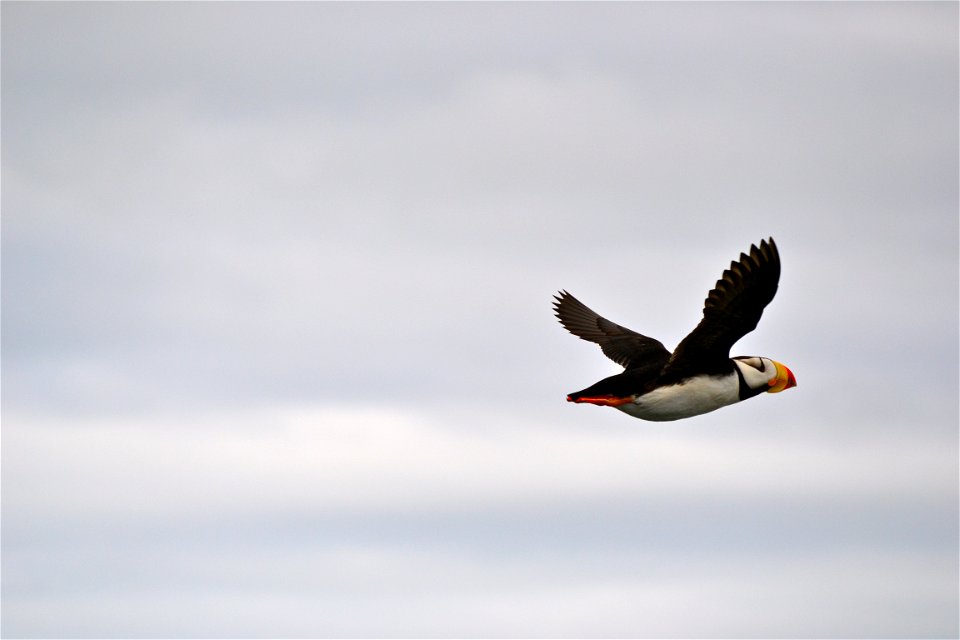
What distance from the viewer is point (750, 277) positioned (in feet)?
75.1

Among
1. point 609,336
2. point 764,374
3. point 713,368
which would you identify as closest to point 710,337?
point 713,368

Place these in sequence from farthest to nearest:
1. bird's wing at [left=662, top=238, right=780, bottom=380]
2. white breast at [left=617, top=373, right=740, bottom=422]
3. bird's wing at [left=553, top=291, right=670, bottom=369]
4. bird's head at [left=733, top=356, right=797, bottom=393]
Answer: bird's wing at [left=553, top=291, right=670, bottom=369]
bird's head at [left=733, top=356, right=797, bottom=393]
white breast at [left=617, top=373, right=740, bottom=422]
bird's wing at [left=662, top=238, right=780, bottom=380]

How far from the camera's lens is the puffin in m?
23.0

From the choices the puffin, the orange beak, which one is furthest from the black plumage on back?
the orange beak

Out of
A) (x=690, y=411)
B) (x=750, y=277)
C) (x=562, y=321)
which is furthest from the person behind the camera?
(x=562, y=321)

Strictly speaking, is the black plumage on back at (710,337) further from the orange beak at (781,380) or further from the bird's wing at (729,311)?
the orange beak at (781,380)

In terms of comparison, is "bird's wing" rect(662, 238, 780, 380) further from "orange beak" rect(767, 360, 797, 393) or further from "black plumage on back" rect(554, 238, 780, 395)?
"orange beak" rect(767, 360, 797, 393)

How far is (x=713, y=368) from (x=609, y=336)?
13.6ft

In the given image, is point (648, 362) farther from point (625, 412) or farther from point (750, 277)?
point (750, 277)

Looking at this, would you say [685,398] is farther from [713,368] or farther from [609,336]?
[609,336]

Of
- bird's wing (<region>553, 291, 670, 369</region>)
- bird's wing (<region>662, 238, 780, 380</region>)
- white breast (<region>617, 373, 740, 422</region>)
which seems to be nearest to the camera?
bird's wing (<region>662, 238, 780, 380</region>)

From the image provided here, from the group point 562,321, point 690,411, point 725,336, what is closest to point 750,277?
point 725,336

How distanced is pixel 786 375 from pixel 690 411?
1.86 m

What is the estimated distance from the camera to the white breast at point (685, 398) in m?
24.7
